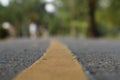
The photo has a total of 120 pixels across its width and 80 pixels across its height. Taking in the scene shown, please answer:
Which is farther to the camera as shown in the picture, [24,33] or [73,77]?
[24,33]

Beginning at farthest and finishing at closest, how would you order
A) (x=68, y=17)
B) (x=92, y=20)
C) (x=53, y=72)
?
1. (x=68, y=17)
2. (x=92, y=20)
3. (x=53, y=72)

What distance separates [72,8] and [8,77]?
56.1m

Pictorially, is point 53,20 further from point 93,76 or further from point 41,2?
point 93,76

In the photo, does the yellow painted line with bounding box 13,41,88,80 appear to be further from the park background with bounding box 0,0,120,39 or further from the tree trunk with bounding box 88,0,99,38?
→ the tree trunk with bounding box 88,0,99,38

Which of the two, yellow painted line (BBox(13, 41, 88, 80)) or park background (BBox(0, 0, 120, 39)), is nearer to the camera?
yellow painted line (BBox(13, 41, 88, 80))

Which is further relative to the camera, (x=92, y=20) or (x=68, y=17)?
(x=68, y=17)

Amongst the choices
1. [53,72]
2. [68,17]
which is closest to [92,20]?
[68,17]

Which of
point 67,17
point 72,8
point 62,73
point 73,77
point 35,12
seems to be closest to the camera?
point 73,77

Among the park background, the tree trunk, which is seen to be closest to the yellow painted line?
the park background

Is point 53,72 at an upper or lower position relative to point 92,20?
upper

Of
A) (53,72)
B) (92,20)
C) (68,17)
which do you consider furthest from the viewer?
(68,17)

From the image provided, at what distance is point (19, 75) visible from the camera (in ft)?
19.0

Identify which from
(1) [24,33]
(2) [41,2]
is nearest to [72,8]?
(1) [24,33]

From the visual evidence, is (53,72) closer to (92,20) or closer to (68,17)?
(92,20)
